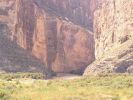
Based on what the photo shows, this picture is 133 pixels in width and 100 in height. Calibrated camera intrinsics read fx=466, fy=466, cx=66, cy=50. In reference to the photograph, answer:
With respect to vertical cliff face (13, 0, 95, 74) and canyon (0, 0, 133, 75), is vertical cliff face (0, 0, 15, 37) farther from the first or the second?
vertical cliff face (13, 0, 95, 74)

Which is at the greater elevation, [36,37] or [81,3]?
[81,3]

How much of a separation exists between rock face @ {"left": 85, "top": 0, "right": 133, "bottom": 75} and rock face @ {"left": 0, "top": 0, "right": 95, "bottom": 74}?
15.3 metres

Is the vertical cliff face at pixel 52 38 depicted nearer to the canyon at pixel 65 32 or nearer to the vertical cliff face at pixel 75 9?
the canyon at pixel 65 32

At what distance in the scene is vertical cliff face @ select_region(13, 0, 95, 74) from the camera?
87238 millimetres

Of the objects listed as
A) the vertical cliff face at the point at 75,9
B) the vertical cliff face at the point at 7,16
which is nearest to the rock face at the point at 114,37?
the vertical cliff face at the point at 7,16

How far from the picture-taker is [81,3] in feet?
383

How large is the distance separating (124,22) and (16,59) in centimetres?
2159

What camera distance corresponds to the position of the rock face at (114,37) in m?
51.3

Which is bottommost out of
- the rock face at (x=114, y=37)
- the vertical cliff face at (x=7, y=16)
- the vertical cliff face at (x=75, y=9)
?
the rock face at (x=114, y=37)

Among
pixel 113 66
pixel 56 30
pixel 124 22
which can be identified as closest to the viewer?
pixel 113 66

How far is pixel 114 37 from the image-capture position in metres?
62.6

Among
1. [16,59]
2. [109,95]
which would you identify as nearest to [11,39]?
[16,59]

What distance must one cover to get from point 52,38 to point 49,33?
1409 millimetres

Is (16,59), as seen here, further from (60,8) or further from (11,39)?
(60,8)
